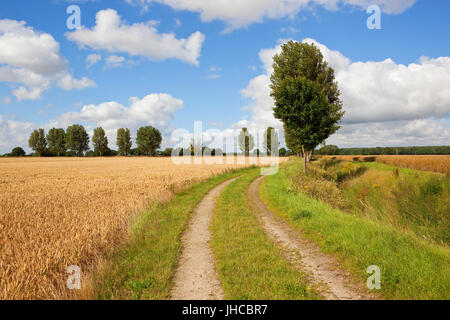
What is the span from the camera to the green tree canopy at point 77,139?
374ft

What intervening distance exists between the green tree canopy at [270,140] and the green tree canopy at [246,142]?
6.13 metres

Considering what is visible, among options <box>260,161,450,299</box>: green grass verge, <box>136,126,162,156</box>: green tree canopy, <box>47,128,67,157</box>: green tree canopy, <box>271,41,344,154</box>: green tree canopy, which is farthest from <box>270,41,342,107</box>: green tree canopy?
<box>47,128,67,157</box>: green tree canopy

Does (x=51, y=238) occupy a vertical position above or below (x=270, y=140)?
below

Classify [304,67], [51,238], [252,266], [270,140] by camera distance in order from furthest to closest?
[270,140] < [304,67] < [51,238] < [252,266]

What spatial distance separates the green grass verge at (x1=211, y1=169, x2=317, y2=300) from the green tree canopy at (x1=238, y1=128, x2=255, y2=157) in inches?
3668

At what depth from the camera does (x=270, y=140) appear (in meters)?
96.9

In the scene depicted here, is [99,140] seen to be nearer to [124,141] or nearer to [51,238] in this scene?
[124,141]

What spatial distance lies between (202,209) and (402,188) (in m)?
11.1

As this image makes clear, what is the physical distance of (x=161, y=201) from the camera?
14367 millimetres

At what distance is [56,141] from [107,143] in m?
21.9

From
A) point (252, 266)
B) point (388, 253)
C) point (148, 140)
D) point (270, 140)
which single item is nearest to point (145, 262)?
point (252, 266)

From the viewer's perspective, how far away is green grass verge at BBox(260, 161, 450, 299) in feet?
15.9
